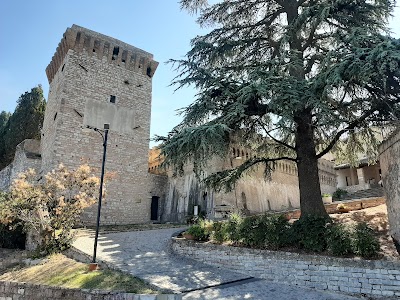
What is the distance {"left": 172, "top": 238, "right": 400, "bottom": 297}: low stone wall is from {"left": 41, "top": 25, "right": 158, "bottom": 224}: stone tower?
10.7 m

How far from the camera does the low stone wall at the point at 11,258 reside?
38.2 ft

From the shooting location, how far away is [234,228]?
Result: 9.03 meters

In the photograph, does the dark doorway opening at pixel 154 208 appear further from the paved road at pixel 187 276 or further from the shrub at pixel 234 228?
the shrub at pixel 234 228

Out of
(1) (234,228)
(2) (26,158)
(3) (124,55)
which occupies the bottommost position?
(1) (234,228)

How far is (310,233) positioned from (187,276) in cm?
303

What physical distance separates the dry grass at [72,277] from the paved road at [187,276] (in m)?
0.41

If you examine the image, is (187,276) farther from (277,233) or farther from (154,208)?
(154,208)

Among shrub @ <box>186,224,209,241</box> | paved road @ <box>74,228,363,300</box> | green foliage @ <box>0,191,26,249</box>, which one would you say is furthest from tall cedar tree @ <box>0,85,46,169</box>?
shrub @ <box>186,224,209,241</box>

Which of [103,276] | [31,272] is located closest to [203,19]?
[103,276]

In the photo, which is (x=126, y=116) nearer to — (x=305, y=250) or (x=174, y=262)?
(x=174, y=262)

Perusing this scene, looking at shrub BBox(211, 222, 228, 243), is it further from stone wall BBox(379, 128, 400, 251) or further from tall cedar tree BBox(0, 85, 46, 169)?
tall cedar tree BBox(0, 85, 46, 169)

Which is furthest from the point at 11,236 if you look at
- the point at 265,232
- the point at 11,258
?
the point at 265,232

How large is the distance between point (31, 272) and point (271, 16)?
447 inches

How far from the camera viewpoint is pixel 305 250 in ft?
24.4
